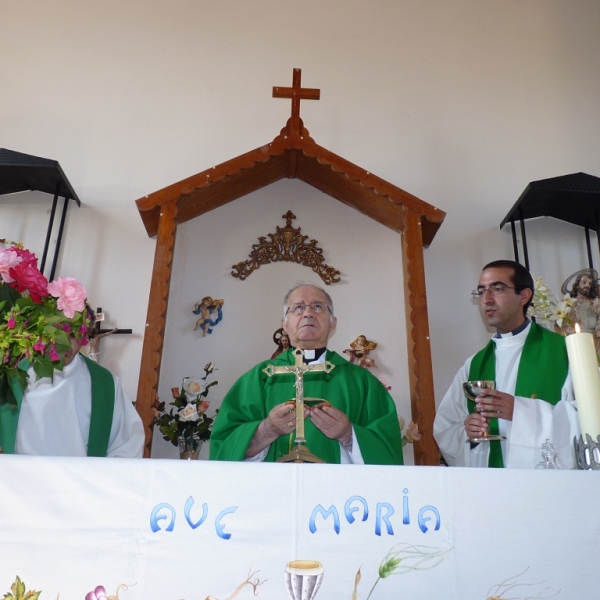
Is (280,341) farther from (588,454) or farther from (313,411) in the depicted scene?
(588,454)

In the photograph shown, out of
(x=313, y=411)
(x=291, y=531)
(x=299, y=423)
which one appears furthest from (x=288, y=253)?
(x=291, y=531)

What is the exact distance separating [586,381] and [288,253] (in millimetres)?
3119

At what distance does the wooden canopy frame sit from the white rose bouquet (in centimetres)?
17

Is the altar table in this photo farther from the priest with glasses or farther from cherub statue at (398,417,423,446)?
cherub statue at (398,417,423,446)

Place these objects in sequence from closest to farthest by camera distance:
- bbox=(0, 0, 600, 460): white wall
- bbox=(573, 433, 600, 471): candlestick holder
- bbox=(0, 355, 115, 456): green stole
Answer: bbox=(573, 433, 600, 471): candlestick holder < bbox=(0, 355, 115, 456): green stole < bbox=(0, 0, 600, 460): white wall

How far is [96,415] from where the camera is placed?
3.46 m

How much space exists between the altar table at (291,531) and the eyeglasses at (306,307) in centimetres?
172

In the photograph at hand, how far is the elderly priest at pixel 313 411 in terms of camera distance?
2.86m

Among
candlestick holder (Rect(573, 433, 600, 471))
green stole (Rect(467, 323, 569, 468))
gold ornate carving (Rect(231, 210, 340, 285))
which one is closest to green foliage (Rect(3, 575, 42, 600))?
candlestick holder (Rect(573, 433, 600, 471))

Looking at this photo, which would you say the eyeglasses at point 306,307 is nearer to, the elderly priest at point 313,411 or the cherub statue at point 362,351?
the elderly priest at point 313,411

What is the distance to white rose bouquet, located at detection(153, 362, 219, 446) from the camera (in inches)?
162

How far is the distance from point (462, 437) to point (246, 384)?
113cm

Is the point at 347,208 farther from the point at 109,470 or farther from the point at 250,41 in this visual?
the point at 109,470

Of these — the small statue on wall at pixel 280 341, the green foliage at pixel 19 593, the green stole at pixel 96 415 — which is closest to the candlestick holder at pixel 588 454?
the green foliage at pixel 19 593
